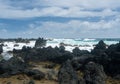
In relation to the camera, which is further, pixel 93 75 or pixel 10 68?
pixel 10 68

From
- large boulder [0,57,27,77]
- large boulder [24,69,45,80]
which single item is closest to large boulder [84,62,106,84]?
large boulder [24,69,45,80]

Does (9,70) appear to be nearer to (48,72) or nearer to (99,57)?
(48,72)

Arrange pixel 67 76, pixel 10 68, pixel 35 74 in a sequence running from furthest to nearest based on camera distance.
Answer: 1. pixel 10 68
2. pixel 35 74
3. pixel 67 76

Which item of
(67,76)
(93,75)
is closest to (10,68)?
(67,76)

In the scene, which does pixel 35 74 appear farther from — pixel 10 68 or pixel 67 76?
pixel 67 76

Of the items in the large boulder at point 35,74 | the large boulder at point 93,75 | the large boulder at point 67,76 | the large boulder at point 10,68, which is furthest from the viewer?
the large boulder at point 10,68

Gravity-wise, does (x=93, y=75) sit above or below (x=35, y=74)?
above

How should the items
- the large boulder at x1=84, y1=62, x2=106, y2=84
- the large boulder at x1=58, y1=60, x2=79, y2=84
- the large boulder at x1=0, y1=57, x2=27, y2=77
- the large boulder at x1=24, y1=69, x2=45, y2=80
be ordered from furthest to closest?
the large boulder at x1=0, y1=57, x2=27, y2=77, the large boulder at x1=24, y1=69, x2=45, y2=80, the large boulder at x1=58, y1=60, x2=79, y2=84, the large boulder at x1=84, y1=62, x2=106, y2=84

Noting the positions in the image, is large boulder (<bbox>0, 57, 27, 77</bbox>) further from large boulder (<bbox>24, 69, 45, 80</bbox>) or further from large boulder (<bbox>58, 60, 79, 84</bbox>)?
large boulder (<bbox>58, 60, 79, 84</bbox>)

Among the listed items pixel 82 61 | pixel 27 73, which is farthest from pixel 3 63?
pixel 82 61

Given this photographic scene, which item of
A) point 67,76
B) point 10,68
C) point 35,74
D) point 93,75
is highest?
point 93,75

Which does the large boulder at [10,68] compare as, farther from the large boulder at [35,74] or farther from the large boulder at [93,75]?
the large boulder at [93,75]

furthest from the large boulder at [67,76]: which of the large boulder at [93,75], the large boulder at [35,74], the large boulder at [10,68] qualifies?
the large boulder at [10,68]

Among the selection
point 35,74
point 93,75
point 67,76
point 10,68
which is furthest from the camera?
point 10,68
